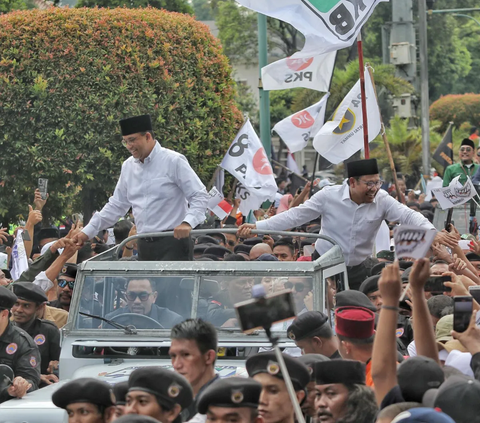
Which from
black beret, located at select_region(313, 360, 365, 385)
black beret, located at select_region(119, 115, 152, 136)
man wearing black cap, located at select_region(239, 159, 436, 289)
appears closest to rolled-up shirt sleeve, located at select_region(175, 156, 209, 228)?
black beret, located at select_region(119, 115, 152, 136)

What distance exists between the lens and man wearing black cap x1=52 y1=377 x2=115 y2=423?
5.14m

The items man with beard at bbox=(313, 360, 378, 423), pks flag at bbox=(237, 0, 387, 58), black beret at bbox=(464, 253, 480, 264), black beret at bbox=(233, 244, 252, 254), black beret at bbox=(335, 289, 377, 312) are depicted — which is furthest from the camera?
black beret at bbox=(233, 244, 252, 254)

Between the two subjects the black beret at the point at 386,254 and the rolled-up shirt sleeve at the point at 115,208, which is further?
the black beret at the point at 386,254

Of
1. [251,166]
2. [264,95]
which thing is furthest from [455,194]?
[264,95]

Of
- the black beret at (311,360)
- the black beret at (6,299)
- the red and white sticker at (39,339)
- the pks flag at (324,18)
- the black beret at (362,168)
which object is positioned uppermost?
the pks flag at (324,18)

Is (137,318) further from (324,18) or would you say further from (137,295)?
(324,18)

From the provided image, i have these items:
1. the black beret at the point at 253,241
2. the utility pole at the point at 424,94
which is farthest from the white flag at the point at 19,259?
the utility pole at the point at 424,94

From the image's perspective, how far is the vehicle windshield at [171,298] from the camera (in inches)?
305

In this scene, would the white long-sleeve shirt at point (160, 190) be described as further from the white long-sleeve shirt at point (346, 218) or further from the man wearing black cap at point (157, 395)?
the man wearing black cap at point (157, 395)

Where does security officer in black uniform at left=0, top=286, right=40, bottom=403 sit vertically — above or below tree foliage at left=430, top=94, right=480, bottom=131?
below

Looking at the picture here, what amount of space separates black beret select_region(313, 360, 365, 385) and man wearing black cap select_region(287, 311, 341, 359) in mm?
1460

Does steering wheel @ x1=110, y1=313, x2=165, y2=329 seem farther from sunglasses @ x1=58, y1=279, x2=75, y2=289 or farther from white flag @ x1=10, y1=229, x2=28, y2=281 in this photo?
white flag @ x1=10, y1=229, x2=28, y2=281

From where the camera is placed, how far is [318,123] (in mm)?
16906

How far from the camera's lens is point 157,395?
16.0 feet
